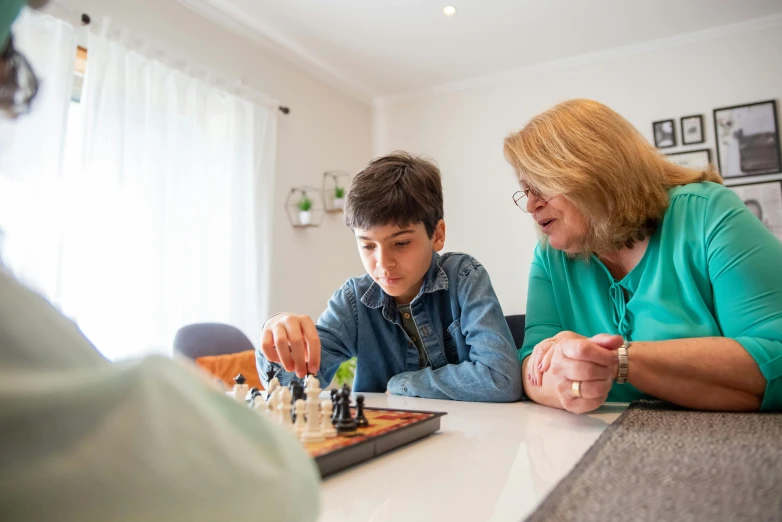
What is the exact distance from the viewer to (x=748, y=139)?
386cm

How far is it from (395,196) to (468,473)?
0.96 metres

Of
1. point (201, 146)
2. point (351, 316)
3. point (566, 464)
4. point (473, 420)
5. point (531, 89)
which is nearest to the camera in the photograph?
point (566, 464)

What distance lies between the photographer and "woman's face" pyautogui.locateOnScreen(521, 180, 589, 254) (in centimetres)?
133

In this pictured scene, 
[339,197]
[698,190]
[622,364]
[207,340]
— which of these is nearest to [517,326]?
[207,340]

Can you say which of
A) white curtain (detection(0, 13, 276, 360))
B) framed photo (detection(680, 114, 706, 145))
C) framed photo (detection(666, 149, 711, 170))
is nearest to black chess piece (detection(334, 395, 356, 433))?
white curtain (detection(0, 13, 276, 360))

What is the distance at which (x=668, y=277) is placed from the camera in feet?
3.91

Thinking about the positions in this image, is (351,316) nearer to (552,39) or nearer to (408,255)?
(408,255)

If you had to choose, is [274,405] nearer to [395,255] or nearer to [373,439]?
[373,439]

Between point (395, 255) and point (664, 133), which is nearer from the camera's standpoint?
point (395, 255)

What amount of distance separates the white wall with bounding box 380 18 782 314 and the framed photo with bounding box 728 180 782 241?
44cm

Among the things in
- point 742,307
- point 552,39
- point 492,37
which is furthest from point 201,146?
point 742,307

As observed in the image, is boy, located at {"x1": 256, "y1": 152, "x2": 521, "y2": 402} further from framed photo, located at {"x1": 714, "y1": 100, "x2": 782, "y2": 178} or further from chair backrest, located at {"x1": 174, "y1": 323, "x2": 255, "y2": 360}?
framed photo, located at {"x1": 714, "y1": 100, "x2": 782, "y2": 178}

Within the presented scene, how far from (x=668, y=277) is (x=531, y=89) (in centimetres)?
371

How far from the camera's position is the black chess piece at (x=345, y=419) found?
0.75 metres
